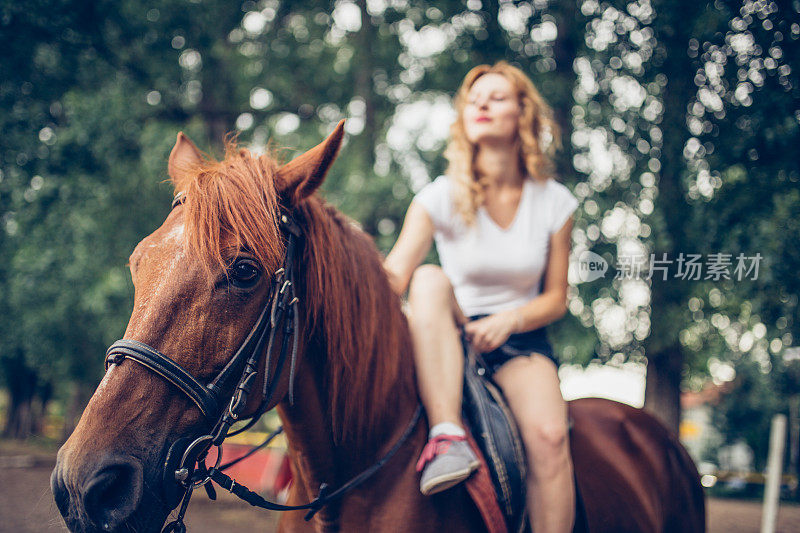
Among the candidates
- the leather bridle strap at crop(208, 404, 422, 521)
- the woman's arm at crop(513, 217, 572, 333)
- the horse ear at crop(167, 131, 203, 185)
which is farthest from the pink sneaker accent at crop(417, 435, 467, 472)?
the horse ear at crop(167, 131, 203, 185)

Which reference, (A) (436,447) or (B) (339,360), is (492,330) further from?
(B) (339,360)

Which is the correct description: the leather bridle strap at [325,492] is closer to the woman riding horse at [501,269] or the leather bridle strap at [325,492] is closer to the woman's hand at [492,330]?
the woman riding horse at [501,269]

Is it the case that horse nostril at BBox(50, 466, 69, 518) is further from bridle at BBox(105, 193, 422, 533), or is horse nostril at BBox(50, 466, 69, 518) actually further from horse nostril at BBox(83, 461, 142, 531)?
bridle at BBox(105, 193, 422, 533)

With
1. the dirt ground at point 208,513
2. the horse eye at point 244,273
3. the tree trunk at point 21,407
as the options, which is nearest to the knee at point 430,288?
the horse eye at point 244,273

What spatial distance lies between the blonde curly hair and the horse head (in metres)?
0.92

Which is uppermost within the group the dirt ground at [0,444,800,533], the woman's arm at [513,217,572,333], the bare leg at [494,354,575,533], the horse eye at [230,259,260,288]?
the horse eye at [230,259,260,288]

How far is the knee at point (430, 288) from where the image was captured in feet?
6.97

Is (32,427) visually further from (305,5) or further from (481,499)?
(481,499)

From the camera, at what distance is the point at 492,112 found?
258 cm

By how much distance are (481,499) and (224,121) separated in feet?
34.4

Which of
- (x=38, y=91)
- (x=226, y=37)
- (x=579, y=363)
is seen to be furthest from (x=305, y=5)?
(x=579, y=363)

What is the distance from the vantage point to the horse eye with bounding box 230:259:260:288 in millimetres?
1560

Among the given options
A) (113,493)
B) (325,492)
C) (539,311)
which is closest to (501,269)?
(539,311)

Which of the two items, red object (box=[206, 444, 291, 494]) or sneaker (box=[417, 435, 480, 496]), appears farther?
red object (box=[206, 444, 291, 494])
